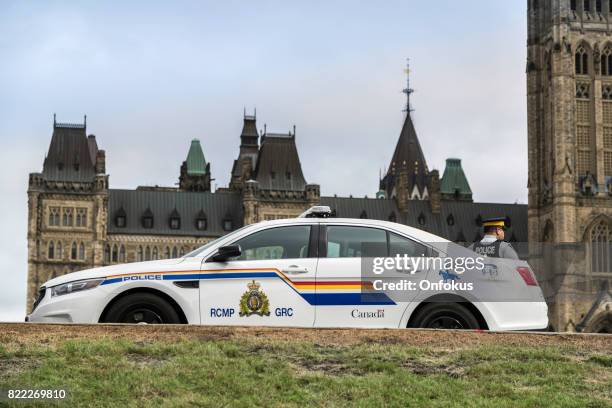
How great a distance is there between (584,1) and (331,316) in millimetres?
89776

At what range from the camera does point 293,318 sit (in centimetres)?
1838

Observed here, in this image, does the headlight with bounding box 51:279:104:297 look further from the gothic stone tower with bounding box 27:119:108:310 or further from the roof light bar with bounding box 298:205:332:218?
the gothic stone tower with bounding box 27:119:108:310

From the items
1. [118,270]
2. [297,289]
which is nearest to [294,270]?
[297,289]

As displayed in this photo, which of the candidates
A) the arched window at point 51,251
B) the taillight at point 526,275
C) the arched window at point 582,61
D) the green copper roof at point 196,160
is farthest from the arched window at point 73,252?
the taillight at point 526,275

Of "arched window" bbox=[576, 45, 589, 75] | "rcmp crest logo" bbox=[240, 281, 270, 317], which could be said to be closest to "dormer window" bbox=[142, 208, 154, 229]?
Answer: "arched window" bbox=[576, 45, 589, 75]

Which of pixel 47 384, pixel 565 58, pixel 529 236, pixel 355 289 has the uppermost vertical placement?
A: pixel 565 58

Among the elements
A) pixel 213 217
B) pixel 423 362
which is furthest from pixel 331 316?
pixel 213 217

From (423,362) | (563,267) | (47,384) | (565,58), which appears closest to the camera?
(47,384)

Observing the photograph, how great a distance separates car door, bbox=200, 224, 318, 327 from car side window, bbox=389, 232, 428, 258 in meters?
1.10

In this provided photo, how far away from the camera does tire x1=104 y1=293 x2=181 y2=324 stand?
60.4 feet

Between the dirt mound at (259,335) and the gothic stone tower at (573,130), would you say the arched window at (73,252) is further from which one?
the dirt mound at (259,335)

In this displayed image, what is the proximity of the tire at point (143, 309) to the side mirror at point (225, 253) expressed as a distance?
892 millimetres

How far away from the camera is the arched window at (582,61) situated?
103 metres

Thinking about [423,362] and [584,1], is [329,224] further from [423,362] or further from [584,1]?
[584,1]
